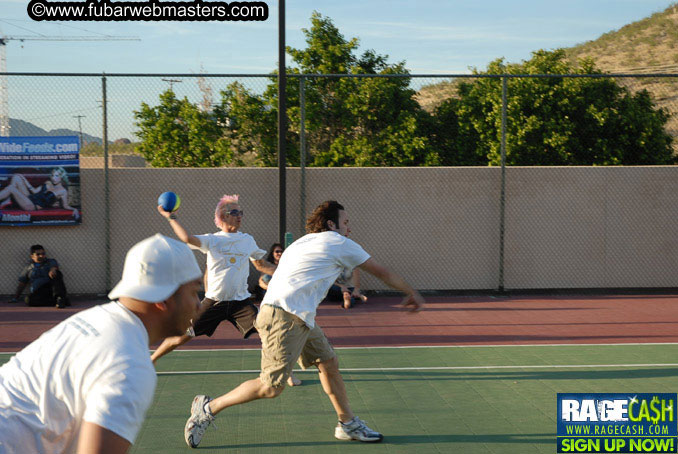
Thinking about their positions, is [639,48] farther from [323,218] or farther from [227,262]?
[323,218]

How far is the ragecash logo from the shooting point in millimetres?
5051

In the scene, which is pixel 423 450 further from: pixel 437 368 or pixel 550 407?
pixel 437 368

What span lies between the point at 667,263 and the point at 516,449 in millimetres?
9994

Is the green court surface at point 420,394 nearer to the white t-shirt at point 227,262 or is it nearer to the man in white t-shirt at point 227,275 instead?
the man in white t-shirt at point 227,275

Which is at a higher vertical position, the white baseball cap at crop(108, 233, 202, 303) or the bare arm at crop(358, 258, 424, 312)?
the white baseball cap at crop(108, 233, 202, 303)

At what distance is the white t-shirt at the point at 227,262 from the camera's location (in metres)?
7.19

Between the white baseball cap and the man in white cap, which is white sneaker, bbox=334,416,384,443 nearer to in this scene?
the man in white cap

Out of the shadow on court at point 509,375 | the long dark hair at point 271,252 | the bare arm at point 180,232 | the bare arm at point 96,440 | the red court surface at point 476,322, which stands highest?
the bare arm at point 180,232

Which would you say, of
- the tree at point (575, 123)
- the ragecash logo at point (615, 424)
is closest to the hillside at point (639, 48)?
the tree at point (575, 123)

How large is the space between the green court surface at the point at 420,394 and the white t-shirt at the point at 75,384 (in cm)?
371

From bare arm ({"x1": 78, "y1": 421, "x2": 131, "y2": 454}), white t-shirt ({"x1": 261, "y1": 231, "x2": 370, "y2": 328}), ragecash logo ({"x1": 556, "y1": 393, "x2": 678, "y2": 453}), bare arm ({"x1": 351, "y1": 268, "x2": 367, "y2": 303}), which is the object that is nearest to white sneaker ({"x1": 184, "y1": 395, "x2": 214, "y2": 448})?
white t-shirt ({"x1": 261, "y1": 231, "x2": 370, "y2": 328})

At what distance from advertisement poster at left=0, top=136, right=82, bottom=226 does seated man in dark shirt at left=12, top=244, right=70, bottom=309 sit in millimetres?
666

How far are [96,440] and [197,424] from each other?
390 cm

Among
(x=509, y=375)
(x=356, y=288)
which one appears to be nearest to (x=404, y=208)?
(x=356, y=288)
